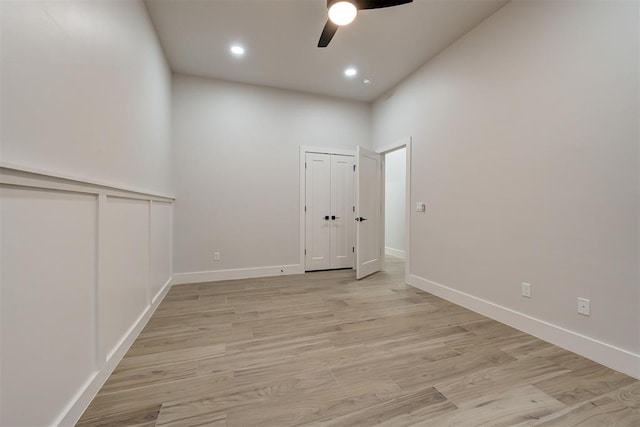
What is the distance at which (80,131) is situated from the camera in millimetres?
1240

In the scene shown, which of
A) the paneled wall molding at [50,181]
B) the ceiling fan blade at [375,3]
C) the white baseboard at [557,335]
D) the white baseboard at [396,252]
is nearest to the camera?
the paneled wall molding at [50,181]

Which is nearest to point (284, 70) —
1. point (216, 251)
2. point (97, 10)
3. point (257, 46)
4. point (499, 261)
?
point (257, 46)

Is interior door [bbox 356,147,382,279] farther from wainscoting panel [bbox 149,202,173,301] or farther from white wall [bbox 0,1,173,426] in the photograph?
white wall [bbox 0,1,173,426]

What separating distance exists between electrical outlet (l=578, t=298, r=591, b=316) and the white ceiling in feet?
8.30

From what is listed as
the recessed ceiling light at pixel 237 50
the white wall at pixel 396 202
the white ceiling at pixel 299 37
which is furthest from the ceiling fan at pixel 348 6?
the white wall at pixel 396 202

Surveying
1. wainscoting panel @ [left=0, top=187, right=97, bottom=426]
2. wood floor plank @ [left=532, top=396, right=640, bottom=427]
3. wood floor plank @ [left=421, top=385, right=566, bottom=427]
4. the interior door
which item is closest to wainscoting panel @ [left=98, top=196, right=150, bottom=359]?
wainscoting panel @ [left=0, top=187, right=97, bottom=426]

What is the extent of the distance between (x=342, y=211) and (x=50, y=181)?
12.1 feet

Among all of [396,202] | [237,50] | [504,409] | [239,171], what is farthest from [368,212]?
[504,409]

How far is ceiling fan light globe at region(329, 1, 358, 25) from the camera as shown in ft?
6.28

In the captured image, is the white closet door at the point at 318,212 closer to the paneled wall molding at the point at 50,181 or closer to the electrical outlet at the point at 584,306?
the paneled wall molding at the point at 50,181

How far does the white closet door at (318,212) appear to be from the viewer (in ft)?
13.7

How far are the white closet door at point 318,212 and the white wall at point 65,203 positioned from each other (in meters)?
2.48

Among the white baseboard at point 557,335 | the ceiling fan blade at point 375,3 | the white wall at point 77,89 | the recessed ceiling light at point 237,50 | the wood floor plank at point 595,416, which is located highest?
the recessed ceiling light at point 237,50

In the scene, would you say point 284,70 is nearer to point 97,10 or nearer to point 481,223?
point 97,10
